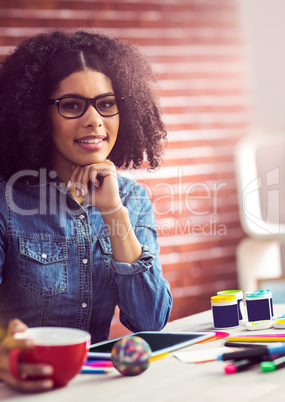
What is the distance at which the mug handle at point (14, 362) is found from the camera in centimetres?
92

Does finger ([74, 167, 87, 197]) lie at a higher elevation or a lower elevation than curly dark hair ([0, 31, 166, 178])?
lower

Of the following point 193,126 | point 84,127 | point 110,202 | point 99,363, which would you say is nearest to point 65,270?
point 110,202

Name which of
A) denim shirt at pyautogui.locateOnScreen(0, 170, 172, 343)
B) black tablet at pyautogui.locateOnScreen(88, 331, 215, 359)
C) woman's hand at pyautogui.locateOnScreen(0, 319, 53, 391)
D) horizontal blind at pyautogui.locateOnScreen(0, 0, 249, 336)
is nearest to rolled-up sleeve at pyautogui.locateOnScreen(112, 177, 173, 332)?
denim shirt at pyautogui.locateOnScreen(0, 170, 172, 343)

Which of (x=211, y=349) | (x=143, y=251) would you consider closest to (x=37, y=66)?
(x=143, y=251)

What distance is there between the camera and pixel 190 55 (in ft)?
10.8

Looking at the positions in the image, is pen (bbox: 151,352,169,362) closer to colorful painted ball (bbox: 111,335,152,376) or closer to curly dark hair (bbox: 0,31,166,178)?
colorful painted ball (bbox: 111,335,152,376)

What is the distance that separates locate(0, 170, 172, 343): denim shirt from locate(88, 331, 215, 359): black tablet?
27cm

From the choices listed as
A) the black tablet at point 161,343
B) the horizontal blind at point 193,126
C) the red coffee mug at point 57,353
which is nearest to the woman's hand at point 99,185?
the black tablet at point 161,343

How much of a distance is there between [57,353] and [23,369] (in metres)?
0.06

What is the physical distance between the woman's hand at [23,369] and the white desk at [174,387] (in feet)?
0.06

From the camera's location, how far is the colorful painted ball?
103 cm

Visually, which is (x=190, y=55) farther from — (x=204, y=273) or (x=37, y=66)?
(x=37, y=66)

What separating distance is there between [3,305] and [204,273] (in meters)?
1.80

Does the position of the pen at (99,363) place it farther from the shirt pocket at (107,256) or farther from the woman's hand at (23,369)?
the shirt pocket at (107,256)
